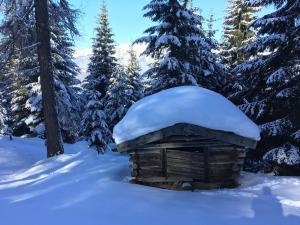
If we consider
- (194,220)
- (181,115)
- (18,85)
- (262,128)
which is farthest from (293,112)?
(18,85)

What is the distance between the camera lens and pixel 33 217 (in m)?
7.51

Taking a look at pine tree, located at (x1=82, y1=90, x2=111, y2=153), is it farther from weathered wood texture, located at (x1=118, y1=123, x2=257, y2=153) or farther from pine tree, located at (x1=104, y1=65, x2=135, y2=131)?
weathered wood texture, located at (x1=118, y1=123, x2=257, y2=153)

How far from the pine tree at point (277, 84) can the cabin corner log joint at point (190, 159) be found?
9.01ft

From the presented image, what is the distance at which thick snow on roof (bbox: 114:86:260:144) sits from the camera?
10.0 meters

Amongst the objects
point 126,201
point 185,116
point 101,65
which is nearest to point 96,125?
point 101,65

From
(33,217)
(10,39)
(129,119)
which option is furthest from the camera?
(10,39)

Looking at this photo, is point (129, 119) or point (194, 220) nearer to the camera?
point (194, 220)

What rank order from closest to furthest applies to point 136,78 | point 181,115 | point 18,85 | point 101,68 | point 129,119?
point 181,115 → point 129,119 → point 18,85 → point 101,68 → point 136,78

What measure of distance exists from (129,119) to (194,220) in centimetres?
395

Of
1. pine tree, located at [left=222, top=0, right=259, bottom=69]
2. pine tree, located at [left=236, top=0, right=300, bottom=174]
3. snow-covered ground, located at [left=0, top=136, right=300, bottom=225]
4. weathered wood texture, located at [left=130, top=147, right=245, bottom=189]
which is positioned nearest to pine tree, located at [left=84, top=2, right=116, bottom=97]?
pine tree, located at [left=222, top=0, right=259, bottom=69]

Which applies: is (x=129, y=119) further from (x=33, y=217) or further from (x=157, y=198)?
(x=33, y=217)

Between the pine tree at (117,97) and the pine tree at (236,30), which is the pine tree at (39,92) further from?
the pine tree at (236,30)

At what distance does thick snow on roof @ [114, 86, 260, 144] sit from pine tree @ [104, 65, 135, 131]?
1961 cm

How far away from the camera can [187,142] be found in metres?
10.3
